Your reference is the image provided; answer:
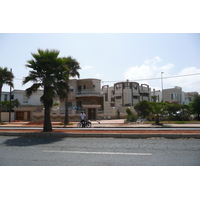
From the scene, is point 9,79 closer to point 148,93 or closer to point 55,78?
point 55,78

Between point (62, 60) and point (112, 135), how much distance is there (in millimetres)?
6899

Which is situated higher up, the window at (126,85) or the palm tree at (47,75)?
the window at (126,85)

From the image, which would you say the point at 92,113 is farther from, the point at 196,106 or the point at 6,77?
the point at 196,106

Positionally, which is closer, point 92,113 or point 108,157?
point 108,157

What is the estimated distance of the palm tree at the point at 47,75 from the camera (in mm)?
14039

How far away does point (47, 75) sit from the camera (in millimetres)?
14641

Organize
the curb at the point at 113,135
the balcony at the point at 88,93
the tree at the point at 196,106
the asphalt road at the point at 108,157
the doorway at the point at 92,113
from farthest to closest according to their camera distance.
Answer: the balcony at the point at 88,93 → the doorway at the point at 92,113 → the tree at the point at 196,106 → the curb at the point at 113,135 → the asphalt road at the point at 108,157

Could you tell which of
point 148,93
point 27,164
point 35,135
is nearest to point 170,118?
point 35,135

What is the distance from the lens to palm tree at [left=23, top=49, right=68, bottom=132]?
14.0m

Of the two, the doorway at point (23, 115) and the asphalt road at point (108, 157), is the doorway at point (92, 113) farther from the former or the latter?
the asphalt road at point (108, 157)

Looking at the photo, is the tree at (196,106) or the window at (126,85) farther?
the window at (126,85)

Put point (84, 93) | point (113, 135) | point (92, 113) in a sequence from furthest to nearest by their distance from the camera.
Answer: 1. point (84, 93)
2. point (92, 113)
3. point (113, 135)

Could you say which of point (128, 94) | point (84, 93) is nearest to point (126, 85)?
point (128, 94)

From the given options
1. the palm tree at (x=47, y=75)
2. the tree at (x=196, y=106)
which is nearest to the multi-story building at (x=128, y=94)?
the tree at (x=196, y=106)
